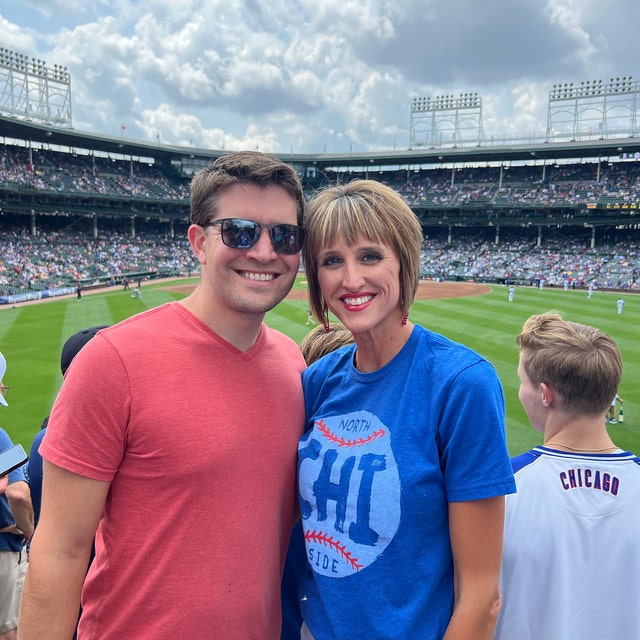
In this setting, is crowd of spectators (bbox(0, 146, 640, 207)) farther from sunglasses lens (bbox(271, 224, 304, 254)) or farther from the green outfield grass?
sunglasses lens (bbox(271, 224, 304, 254))

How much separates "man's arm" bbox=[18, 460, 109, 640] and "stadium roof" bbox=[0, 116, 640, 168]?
5385 cm

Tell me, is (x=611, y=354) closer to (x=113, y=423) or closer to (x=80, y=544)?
(x=113, y=423)

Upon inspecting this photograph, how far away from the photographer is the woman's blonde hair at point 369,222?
7.20 ft

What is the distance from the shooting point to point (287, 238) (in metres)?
2.46

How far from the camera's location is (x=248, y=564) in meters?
2.23

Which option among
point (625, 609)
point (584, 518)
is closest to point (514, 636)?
point (625, 609)

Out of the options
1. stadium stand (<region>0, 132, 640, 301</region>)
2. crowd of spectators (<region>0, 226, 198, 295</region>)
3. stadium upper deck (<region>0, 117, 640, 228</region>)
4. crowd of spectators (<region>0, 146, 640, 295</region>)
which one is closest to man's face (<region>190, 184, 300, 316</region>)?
crowd of spectators (<region>0, 226, 198, 295</region>)

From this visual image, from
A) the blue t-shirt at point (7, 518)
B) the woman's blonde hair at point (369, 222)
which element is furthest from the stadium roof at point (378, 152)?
the woman's blonde hair at point (369, 222)

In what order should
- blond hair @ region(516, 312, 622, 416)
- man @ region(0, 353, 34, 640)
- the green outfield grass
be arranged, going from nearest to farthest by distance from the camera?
blond hair @ region(516, 312, 622, 416) < man @ region(0, 353, 34, 640) < the green outfield grass

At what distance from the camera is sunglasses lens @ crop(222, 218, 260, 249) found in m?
2.40

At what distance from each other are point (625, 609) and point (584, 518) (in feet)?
1.60

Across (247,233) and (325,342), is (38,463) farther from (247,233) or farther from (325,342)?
(247,233)

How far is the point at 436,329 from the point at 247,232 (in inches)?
761

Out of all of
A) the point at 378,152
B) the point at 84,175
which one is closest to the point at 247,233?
the point at 84,175
